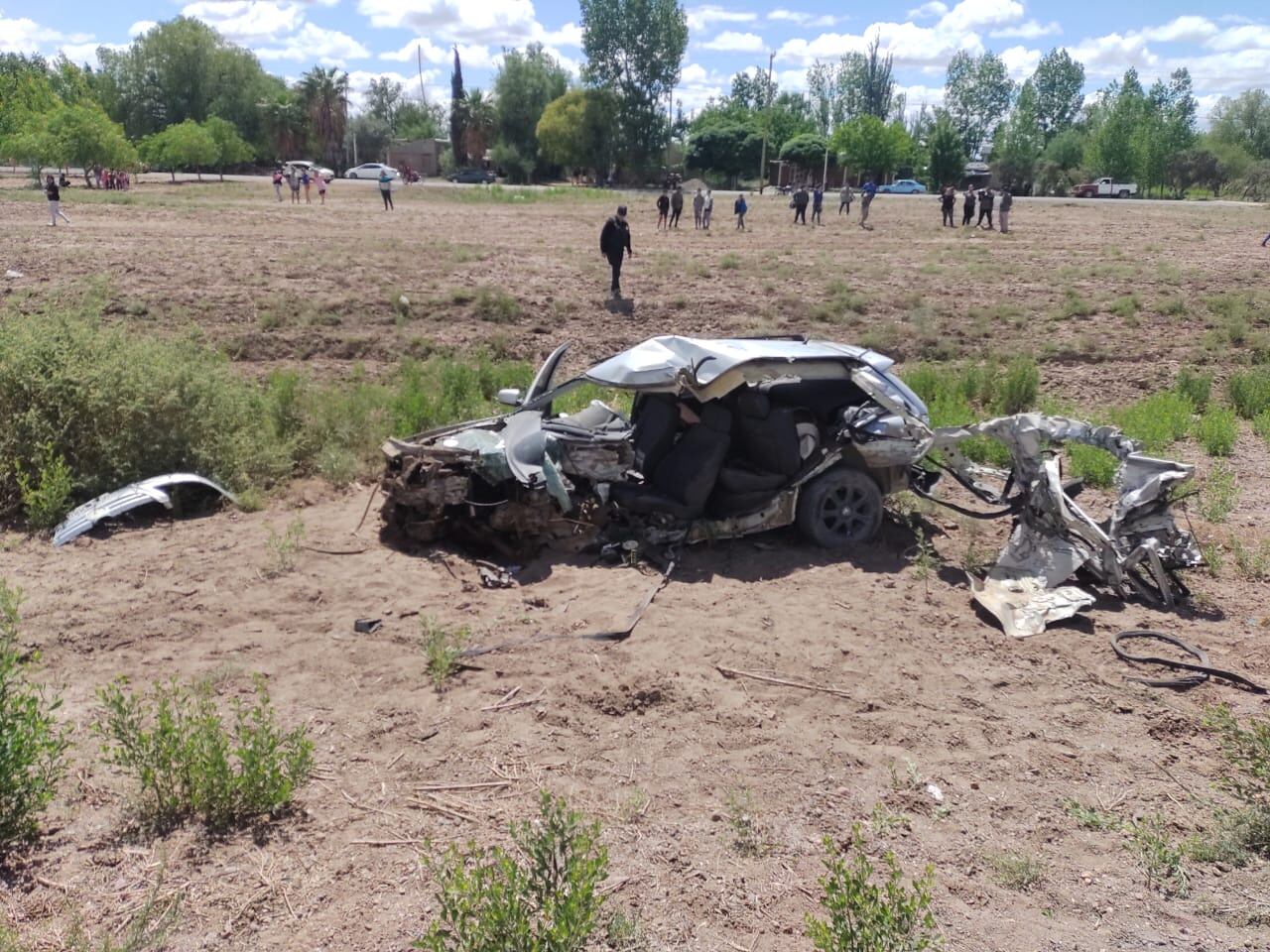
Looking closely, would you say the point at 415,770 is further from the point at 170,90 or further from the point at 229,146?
the point at 170,90

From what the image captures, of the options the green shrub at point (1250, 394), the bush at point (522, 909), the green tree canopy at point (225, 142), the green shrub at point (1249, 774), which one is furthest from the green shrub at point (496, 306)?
the green tree canopy at point (225, 142)

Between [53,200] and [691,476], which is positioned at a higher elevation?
[53,200]

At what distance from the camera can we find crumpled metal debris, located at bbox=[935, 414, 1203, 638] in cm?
688

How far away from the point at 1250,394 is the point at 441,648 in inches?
489

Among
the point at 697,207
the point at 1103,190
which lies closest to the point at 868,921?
the point at 697,207

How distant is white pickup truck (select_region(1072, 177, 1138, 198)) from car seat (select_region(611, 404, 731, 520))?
244ft

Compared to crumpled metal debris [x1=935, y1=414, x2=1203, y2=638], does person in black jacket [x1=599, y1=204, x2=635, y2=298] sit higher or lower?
higher

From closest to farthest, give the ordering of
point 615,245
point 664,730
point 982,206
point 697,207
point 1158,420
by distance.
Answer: point 664,730 → point 1158,420 → point 615,245 → point 697,207 → point 982,206

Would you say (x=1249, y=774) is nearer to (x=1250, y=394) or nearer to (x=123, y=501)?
(x=123, y=501)

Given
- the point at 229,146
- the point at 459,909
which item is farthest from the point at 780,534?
the point at 229,146

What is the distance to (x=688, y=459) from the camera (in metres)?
7.83

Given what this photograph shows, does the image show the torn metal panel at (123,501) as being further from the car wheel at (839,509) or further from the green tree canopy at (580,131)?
the green tree canopy at (580,131)

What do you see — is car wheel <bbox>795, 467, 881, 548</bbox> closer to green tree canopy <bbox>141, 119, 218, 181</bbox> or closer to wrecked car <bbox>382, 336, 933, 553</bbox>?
wrecked car <bbox>382, 336, 933, 553</bbox>

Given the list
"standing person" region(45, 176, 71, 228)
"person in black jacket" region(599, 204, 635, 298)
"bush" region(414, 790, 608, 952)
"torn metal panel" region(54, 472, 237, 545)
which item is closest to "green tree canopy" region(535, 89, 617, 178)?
"standing person" region(45, 176, 71, 228)
